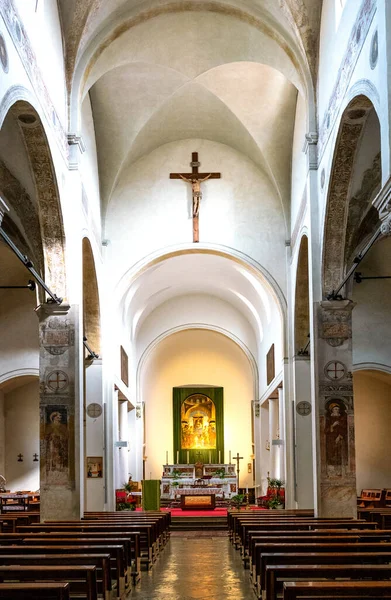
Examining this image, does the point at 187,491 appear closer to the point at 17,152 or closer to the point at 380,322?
the point at 380,322

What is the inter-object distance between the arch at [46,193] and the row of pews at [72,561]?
4.45 m

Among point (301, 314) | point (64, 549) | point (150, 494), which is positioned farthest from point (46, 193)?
point (150, 494)

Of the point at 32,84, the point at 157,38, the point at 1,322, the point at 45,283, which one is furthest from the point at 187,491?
the point at 32,84

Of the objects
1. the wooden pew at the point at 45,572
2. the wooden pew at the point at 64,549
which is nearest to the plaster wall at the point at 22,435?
the wooden pew at the point at 64,549

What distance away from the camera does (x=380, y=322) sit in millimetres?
21016

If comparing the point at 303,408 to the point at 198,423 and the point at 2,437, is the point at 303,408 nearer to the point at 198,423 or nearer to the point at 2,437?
the point at 2,437

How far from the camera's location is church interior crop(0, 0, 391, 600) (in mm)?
13492

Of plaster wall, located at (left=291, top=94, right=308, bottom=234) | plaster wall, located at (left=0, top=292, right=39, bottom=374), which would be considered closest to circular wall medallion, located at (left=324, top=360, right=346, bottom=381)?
plaster wall, located at (left=291, top=94, right=308, bottom=234)

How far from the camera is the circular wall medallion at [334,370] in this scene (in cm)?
1436

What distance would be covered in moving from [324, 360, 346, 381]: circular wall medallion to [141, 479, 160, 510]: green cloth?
8.05 metres

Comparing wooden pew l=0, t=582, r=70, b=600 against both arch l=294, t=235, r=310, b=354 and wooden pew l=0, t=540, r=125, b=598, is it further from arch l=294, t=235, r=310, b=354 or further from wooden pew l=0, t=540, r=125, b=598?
arch l=294, t=235, r=310, b=354

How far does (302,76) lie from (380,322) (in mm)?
8010

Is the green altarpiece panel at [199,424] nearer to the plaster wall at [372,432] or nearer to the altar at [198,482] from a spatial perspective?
the altar at [198,482]

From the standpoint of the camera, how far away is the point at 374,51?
973 centimetres
